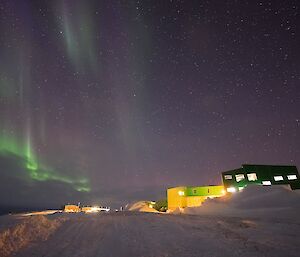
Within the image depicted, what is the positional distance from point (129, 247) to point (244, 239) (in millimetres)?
5365

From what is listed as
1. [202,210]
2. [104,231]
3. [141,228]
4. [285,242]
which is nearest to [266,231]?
[285,242]

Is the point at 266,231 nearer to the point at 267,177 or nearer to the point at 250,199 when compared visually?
the point at 250,199

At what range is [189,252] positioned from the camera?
31.1 ft

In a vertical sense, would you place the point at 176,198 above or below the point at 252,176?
below

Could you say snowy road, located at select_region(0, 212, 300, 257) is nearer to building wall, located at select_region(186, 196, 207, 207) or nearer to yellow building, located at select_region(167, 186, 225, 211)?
yellow building, located at select_region(167, 186, 225, 211)

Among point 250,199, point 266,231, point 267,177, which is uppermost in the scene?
point 267,177

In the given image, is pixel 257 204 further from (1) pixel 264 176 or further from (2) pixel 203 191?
(1) pixel 264 176

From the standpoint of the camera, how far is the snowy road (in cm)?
955

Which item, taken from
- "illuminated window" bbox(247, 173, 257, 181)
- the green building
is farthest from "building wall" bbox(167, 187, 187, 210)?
"illuminated window" bbox(247, 173, 257, 181)

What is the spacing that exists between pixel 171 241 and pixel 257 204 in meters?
16.4

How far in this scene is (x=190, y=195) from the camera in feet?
196

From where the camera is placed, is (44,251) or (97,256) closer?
(97,256)

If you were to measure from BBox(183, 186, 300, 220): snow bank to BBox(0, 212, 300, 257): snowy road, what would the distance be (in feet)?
20.3

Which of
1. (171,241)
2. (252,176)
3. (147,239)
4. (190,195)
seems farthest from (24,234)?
(252,176)
